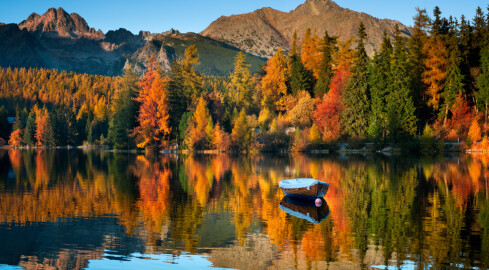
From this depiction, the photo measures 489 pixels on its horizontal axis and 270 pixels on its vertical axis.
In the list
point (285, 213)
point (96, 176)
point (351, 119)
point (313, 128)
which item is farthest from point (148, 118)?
point (285, 213)

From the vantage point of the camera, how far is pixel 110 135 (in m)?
98.9

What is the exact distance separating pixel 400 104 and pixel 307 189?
51.9m

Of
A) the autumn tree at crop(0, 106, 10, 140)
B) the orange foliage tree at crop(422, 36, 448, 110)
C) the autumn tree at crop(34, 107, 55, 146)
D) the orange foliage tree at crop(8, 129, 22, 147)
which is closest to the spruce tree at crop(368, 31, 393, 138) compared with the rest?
the orange foliage tree at crop(422, 36, 448, 110)

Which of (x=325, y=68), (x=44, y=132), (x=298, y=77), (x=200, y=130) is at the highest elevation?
(x=325, y=68)

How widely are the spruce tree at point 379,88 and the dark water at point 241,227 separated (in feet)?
133

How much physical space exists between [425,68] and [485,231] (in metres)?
63.9

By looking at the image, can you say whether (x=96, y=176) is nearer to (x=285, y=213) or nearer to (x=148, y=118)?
(x=285, y=213)

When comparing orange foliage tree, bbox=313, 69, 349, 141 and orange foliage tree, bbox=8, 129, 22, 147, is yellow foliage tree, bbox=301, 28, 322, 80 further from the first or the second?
orange foliage tree, bbox=8, 129, 22, 147

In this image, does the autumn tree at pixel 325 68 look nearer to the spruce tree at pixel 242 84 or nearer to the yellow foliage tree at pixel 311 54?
the yellow foliage tree at pixel 311 54

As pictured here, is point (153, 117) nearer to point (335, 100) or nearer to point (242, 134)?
point (242, 134)

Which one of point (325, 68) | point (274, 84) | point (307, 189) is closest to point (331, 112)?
point (325, 68)

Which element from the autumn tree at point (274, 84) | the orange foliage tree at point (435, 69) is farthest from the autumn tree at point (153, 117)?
the orange foliage tree at point (435, 69)

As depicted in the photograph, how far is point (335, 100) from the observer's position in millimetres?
76875

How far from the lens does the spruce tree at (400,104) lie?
69000 millimetres
